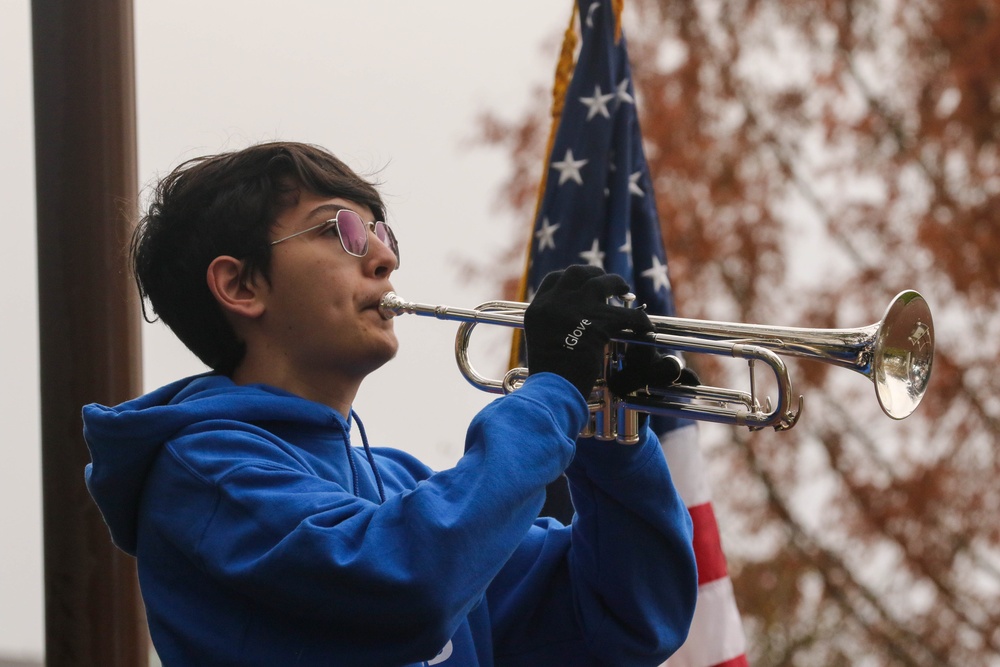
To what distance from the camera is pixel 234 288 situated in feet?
7.99

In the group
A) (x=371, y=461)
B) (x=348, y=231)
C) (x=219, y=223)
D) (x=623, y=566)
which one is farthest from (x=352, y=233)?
(x=623, y=566)

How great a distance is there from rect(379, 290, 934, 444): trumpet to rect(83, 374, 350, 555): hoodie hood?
29 centimetres

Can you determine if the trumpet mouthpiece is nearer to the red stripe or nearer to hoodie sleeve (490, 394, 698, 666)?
hoodie sleeve (490, 394, 698, 666)

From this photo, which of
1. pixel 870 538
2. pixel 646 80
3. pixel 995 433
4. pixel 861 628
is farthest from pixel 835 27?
pixel 861 628

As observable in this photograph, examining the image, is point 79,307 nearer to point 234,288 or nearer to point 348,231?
point 234,288

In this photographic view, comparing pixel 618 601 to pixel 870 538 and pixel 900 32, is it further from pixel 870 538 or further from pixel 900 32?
pixel 900 32

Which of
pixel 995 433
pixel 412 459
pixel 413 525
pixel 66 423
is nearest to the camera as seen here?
pixel 413 525

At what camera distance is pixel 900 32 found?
5.32 metres

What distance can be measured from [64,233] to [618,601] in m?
1.55

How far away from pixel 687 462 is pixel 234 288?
1.74 metres

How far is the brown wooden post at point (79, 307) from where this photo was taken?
114 inches

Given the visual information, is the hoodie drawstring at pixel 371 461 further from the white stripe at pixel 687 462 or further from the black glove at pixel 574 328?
the white stripe at pixel 687 462

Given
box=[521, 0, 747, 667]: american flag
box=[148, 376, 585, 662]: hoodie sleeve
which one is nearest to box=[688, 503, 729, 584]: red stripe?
box=[521, 0, 747, 667]: american flag

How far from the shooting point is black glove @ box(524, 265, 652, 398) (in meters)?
2.18
